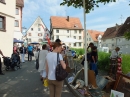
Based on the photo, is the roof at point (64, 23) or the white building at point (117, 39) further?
the roof at point (64, 23)

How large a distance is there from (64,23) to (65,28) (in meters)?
2.88

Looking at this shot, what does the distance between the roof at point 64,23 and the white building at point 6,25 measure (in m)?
51.9

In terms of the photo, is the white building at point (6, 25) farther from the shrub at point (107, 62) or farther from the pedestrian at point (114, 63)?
the pedestrian at point (114, 63)

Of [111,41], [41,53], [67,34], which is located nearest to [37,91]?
[41,53]

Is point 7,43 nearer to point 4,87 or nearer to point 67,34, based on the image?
point 4,87

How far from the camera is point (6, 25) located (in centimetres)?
1847

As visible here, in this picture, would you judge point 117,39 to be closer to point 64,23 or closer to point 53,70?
point 64,23

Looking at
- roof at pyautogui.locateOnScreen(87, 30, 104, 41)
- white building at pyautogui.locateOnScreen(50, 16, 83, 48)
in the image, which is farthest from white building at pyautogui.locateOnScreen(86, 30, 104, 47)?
white building at pyautogui.locateOnScreen(50, 16, 83, 48)

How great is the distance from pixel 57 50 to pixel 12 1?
1684 cm

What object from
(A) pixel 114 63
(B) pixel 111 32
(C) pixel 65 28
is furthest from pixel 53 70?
(C) pixel 65 28

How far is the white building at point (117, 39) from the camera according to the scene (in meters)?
53.7

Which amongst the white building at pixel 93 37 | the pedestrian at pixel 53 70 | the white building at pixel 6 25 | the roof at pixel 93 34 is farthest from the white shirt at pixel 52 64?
the roof at pixel 93 34

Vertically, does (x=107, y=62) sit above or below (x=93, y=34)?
below

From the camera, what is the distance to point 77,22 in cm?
7588
